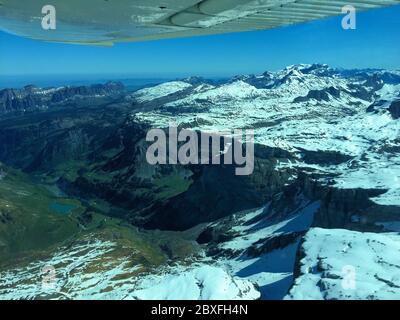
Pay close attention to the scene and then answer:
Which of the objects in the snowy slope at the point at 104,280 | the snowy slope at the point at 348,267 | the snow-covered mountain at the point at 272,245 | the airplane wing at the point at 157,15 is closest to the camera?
the airplane wing at the point at 157,15

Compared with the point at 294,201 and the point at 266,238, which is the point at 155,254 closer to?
the point at 266,238

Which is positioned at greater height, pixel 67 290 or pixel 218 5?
pixel 218 5

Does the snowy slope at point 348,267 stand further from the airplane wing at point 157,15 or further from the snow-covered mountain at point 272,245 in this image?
the airplane wing at point 157,15

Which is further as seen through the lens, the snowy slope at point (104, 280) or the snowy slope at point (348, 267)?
the snowy slope at point (104, 280)

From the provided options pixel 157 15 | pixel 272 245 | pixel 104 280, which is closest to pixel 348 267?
pixel 272 245

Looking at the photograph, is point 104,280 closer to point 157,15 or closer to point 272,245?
point 272,245

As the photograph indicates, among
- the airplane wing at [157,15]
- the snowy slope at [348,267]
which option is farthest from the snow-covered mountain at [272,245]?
the airplane wing at [157,15]
